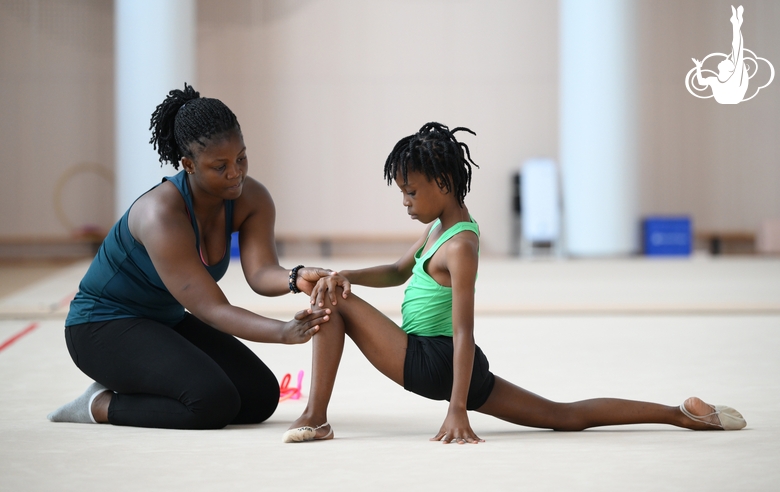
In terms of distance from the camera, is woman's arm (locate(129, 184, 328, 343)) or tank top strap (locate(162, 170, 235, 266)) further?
tank top strap (locate(162, 170, 235, 266))

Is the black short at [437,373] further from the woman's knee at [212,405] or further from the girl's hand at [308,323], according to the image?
the woman's knee at [212,405]

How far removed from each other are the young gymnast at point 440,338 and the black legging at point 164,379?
1.12 ft

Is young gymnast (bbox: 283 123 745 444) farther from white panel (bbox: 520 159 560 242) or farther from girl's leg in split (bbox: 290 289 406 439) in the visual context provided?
white panel (bbox: 520 159 560 242)

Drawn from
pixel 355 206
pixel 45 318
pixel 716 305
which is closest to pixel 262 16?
pixel 355 206

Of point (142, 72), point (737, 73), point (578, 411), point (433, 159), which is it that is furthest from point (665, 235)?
point (433, 159)

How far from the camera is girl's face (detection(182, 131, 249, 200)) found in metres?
2.56

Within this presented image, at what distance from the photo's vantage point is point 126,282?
108 inches

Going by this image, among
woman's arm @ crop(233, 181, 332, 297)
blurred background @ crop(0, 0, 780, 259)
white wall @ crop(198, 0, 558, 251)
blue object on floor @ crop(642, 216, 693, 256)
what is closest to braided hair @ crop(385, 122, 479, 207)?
woman's arm @ crop(233, 181, 332, 297)

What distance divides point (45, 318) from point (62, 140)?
5565 millimetres

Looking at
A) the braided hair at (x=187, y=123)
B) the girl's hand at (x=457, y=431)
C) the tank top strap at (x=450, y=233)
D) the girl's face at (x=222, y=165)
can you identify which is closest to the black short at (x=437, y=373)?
the girl's hand at (x=457, y=431)

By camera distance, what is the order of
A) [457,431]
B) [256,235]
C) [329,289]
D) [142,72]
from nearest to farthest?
[457,431]
[329,289]
[256,235]
[142,72]

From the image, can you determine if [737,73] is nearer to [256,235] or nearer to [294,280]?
[256,235]

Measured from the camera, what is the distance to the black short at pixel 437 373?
241 cm

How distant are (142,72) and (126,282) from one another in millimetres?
6729
